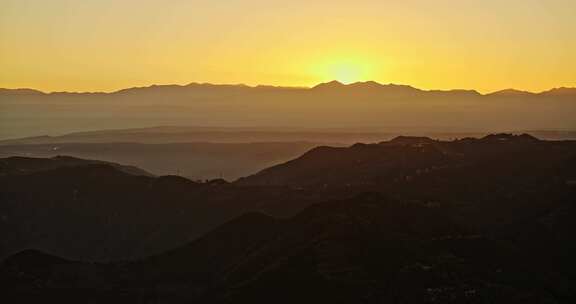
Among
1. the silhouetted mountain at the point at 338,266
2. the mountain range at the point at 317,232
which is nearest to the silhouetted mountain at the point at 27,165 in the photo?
the mountain range at the point at 317,232

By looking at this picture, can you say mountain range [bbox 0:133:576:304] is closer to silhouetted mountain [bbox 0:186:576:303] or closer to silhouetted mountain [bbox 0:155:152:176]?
silhouetted mountain [bbox 0:186:576:303]

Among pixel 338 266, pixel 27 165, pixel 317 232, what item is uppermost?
pixel 27 165

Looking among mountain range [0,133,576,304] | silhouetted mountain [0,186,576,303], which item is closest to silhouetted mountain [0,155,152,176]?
mountain range [0,133,576,304]

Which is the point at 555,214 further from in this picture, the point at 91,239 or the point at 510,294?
the point at 91,239

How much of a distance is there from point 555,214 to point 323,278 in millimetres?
32193

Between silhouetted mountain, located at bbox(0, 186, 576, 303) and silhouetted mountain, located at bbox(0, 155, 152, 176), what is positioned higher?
silhouetted mountain, located at bbox(0, 155, 152, 176)

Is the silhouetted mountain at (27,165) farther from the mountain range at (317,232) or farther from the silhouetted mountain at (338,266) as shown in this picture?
the silhouetted mountain at (338,266)

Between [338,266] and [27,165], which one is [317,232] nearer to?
[338,266]

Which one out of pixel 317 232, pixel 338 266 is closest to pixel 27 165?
pixel 317 232

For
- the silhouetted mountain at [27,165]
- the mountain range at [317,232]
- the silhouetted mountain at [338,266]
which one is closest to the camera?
the silhouetted mountain at [338,266]

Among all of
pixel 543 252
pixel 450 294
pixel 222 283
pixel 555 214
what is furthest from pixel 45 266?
pixel 555 214

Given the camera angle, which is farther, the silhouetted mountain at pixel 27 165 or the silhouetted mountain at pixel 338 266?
the silhouetted mountain at pixel 27 165

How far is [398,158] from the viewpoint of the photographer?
11731 centimetres

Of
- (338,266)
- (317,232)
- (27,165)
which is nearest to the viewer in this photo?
(338,266)
